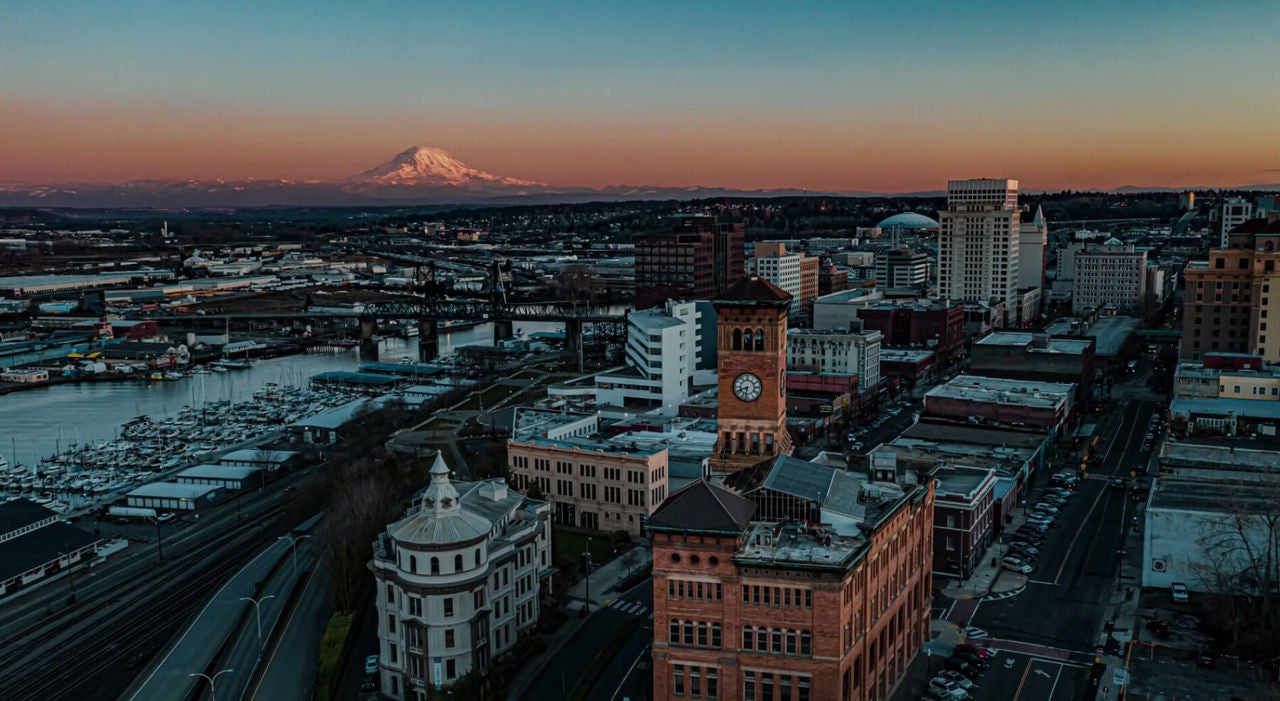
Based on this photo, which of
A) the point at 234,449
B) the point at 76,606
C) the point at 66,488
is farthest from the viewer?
the point at 234,449

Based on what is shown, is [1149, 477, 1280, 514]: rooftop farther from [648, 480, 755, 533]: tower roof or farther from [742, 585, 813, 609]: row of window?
[648, 480, 755, 533]: tower roof

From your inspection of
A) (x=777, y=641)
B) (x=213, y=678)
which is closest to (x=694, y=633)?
(x=777, y=641)

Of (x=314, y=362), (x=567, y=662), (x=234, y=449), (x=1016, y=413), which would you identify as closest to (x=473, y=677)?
(x=567, y=662)

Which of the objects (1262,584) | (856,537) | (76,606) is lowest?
(76,606)

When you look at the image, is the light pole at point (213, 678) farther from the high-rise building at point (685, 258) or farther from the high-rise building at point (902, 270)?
the high-rise building at point (902, 270)

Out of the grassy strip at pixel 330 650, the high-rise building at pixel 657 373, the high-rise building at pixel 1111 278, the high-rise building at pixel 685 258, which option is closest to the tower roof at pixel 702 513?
the grassy strip at pixel 330 650

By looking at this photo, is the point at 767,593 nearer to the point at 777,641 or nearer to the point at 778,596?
the point at 778,596

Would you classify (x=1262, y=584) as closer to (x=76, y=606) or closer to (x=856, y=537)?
(x=856, y=537)

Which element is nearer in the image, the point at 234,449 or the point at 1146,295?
the point at 234,449
